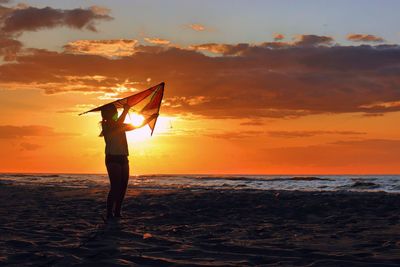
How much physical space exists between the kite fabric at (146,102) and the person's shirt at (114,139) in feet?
5.85

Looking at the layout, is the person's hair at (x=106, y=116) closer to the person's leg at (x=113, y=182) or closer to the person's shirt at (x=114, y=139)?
the person's shirt at (x=114, y=139)

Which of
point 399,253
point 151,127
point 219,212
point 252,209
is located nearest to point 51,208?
point 151,127

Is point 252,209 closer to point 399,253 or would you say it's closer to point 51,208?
point 51,208

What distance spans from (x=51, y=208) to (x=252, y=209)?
501 cm

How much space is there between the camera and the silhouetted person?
9.54 m

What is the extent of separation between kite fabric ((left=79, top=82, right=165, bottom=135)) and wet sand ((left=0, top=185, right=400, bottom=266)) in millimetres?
2427

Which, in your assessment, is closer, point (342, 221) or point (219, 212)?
point (342, 221)

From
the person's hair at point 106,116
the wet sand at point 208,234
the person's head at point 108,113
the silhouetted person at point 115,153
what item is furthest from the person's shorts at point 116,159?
the wet sand at point 208,234

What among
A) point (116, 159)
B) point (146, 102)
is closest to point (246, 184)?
point (146, 102)

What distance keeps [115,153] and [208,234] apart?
10.0 ft

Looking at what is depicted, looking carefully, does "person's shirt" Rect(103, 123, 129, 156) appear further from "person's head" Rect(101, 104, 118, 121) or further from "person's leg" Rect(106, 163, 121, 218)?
"person's leg" Rect(106, 163, 121, 218)

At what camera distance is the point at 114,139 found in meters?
9.61

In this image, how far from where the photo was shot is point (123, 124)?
32.0ft

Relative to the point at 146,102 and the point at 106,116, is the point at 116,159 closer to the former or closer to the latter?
the point at 106,116
